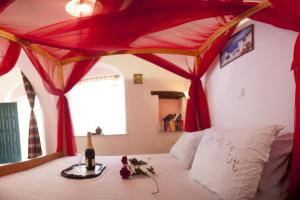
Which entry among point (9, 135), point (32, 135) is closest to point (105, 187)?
point (32, 135)

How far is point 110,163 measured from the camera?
1920 millimetres

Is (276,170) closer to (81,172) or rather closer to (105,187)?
(105,187)

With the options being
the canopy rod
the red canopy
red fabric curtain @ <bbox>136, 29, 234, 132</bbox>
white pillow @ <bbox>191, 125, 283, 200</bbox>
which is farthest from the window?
white pillow @ <bbox>191, 125, 283, 200</bbox>

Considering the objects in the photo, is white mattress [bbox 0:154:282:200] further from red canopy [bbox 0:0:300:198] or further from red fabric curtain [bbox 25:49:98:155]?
red fabric curtain [bbox 25:49:98:155]

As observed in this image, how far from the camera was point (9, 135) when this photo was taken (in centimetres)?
435

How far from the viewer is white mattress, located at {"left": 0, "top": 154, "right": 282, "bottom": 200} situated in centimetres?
110

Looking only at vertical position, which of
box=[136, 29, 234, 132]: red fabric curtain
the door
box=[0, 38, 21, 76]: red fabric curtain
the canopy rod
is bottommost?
the door

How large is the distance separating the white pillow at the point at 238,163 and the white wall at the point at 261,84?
1.26 ft

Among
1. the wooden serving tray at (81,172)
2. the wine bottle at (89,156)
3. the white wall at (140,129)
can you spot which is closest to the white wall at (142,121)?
the white wall at (140,129)

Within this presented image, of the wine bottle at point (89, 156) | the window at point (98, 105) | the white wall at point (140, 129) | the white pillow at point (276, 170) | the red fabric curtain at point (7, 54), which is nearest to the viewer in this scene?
the white pillow at point (276, 170)

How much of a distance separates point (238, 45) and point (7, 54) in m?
2.31

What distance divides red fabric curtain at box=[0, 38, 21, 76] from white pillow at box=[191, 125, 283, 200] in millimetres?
2001

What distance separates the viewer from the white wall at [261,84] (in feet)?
4.26

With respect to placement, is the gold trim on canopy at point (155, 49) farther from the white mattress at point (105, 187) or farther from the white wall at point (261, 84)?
the white mattress at point (105, 187)
